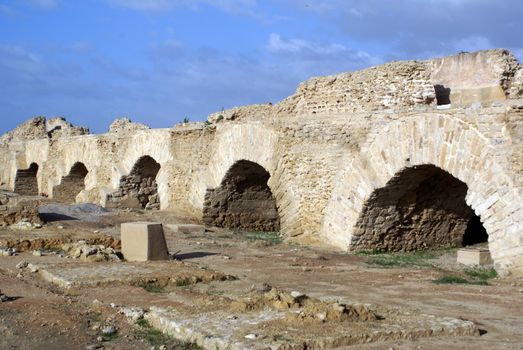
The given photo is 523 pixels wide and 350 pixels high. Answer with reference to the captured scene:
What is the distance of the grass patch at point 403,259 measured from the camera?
349 inches

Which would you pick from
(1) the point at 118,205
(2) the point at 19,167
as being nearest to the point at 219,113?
(1) the point at 118,205

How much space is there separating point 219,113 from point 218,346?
10540mm

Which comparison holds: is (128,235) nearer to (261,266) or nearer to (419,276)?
(261,266)

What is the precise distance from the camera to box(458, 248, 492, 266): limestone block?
29.1 feet

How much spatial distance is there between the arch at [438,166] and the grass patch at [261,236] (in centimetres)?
122

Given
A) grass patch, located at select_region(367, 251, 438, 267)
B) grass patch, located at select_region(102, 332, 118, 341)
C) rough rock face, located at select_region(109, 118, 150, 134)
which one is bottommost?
grass patch, located at select_region(102, 332, 118, 341)

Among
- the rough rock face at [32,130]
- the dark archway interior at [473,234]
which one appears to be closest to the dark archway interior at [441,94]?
the dark archway interior at [473,234]

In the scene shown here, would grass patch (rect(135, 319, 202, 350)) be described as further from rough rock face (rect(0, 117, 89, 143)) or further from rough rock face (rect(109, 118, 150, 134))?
rough rock face (rect(0, 117, 89, 143))

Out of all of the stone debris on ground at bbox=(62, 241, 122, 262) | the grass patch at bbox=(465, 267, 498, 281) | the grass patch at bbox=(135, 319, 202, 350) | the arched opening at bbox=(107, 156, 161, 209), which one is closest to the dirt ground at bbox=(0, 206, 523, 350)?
the grass patch at bbox=(135, 319, 202, 350)

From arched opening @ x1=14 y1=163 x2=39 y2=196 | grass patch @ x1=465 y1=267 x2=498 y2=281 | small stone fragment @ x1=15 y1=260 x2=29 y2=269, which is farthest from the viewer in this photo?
arched opening @ x1=14 y1=163 x2=39 y2=196

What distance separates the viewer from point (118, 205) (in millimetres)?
17250

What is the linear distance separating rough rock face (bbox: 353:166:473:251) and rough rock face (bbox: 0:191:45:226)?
225 inches

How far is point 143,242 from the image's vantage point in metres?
8.53

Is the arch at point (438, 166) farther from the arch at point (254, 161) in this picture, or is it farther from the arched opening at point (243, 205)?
the arched opening at point (243, 205)
